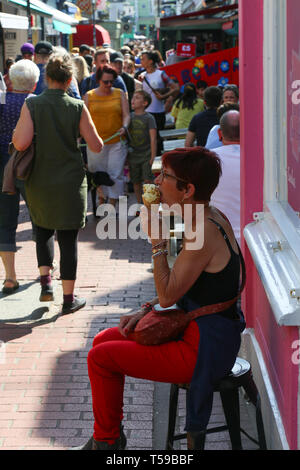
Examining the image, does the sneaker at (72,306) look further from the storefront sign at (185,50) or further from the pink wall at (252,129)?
the storefront sign at (185,50)

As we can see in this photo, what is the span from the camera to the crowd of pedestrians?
311 centimetres

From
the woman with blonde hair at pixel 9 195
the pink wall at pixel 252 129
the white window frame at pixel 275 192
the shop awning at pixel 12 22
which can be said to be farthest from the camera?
the shop awning at pixel 12 22

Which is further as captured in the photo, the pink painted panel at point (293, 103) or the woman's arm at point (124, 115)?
the woman's arm at point (124, 115)

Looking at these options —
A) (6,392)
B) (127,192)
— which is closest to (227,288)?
(6,392)

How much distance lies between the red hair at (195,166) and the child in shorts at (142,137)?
6008 millimetres

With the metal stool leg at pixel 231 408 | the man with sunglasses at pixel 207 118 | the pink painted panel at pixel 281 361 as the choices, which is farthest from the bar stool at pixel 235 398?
the man with sunglasses at pixel 207 118

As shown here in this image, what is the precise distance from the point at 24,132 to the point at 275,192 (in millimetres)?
2328

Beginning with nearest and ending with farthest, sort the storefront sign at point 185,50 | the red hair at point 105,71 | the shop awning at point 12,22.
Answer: the red hair at point 105,71 < the shop awning at point 12,22 < the storefront sign at point 185,50

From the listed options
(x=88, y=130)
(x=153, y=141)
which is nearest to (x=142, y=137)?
(x=153, y=141)

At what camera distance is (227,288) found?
10.3ft

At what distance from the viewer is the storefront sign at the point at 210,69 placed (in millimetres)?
12781

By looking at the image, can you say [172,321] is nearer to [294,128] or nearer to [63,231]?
[294,128]

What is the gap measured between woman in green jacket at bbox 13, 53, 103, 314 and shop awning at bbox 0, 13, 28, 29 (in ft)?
27.2
